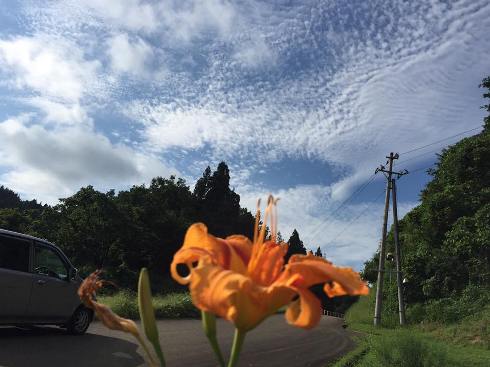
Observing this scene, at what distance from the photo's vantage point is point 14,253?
309 inches

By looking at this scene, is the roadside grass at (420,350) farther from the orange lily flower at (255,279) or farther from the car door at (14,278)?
the orange lily flower at (255,279)

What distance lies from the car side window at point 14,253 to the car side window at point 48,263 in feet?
0.75

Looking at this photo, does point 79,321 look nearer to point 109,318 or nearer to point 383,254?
point 109,318

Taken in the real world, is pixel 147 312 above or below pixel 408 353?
above

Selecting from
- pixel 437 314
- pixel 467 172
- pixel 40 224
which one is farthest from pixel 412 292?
pixel 40 224

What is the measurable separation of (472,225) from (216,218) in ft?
105

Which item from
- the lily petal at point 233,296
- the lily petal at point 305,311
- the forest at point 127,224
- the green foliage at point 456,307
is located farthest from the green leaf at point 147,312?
the forest at point 127,224

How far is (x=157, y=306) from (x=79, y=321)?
7375 mm

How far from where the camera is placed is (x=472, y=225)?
25.1m

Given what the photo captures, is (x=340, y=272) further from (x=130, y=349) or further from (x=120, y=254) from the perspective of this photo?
(x=120, y=254)

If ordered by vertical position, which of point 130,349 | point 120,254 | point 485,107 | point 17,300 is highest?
point 485,107

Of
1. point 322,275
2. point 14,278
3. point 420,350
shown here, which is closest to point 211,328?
point 322,275

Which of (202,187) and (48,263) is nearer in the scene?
(48,263)

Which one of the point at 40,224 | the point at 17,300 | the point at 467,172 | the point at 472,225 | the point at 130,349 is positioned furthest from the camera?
the point at 40,224
